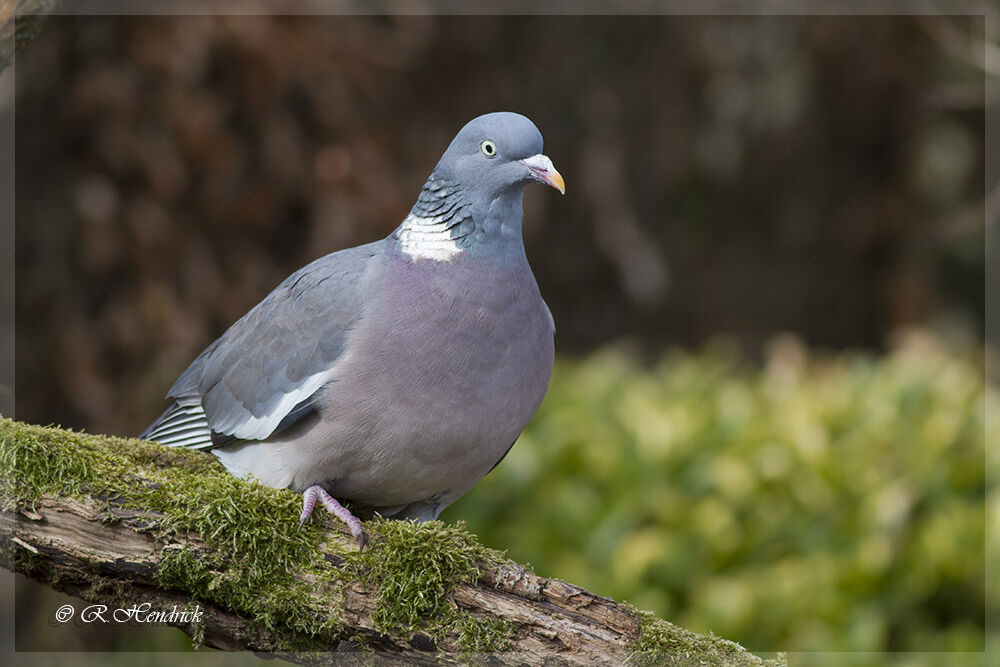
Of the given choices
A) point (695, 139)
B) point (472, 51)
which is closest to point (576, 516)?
point (472, 51)

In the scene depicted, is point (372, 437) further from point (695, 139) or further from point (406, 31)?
point (695, 139)

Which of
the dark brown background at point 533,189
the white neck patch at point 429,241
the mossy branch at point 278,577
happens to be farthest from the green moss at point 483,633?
the dark brown background at point 533,189

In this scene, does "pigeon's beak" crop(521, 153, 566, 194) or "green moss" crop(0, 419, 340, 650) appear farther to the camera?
"pigeon's beak" crop(521, 153, 566, 194)

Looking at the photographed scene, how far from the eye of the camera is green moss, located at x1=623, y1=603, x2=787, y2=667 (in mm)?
2332

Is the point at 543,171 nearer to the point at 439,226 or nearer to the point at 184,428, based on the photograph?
the point at 439,226

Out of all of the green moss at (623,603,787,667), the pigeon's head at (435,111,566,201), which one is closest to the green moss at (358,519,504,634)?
the green moss at (623,603,787,667)

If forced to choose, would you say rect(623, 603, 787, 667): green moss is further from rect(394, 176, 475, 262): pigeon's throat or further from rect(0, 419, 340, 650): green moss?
rect(394, 176, 475, 262): pigeon's throat

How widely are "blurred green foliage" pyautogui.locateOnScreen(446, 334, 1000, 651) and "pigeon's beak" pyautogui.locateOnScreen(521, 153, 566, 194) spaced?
82.6 inches

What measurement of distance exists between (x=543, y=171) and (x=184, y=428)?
52.1 inches

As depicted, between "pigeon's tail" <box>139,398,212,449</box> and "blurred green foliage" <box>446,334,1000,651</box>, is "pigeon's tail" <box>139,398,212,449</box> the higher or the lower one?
the lower one

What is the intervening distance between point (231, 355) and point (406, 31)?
2923 mm

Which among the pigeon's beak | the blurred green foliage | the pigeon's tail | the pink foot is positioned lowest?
the pink foot

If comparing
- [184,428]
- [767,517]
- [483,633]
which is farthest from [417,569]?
Result: [767,517]

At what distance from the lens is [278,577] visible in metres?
2.34
